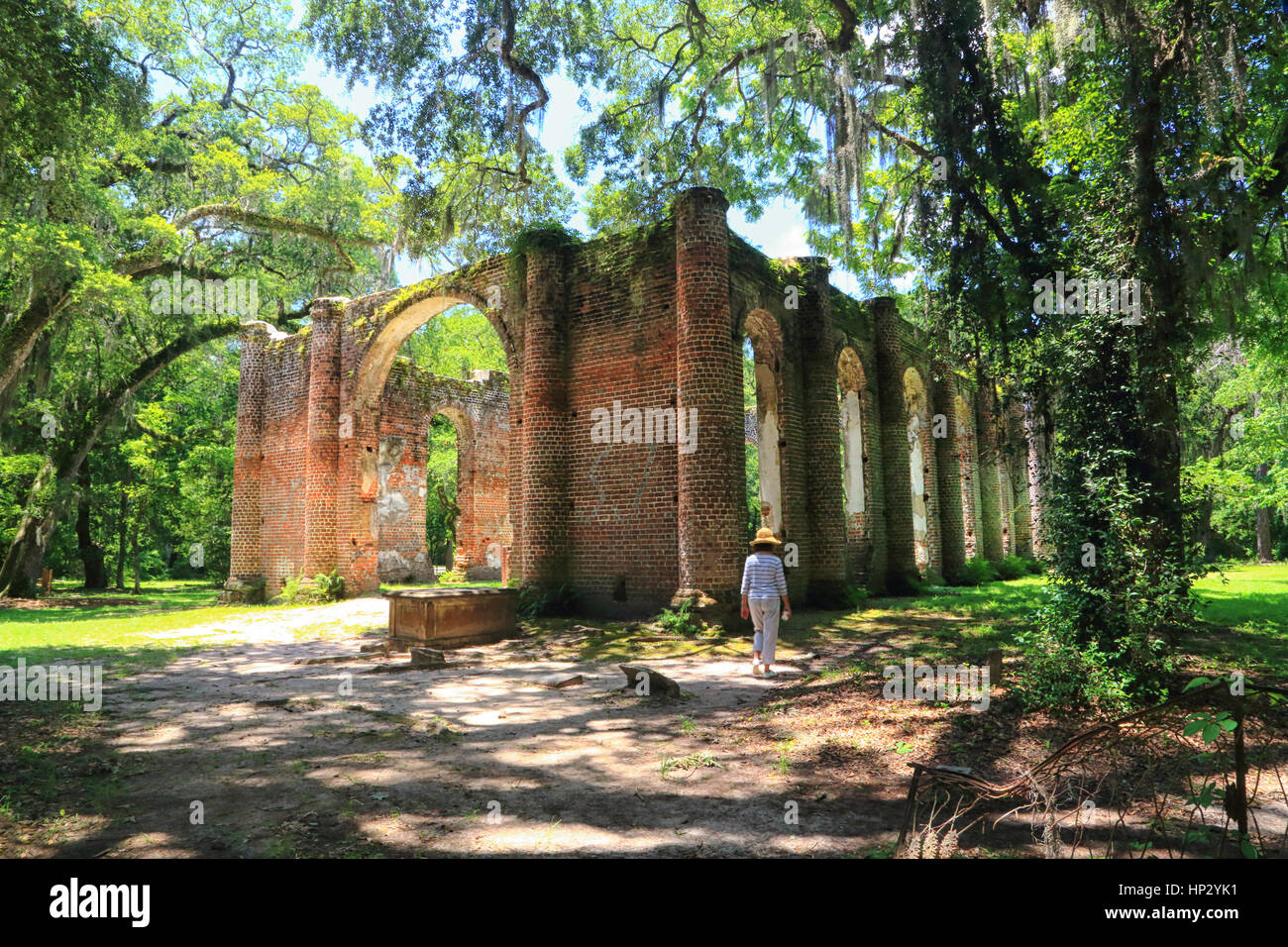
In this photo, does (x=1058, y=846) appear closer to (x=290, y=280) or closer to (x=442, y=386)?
(x=442, y=386)

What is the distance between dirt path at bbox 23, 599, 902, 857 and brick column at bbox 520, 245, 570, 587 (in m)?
4.89

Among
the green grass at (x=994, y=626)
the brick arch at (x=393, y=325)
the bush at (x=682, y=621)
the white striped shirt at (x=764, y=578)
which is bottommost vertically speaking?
the green grass at (x=994, y=626)

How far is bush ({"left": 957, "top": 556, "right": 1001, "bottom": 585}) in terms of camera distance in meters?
20.3

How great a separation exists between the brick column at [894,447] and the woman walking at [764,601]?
1027cm

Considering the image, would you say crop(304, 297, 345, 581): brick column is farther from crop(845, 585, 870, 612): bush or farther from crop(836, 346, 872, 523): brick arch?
crop(836, 346, 872, 523): brick arch

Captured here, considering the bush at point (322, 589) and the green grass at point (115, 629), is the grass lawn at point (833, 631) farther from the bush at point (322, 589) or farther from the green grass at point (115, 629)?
the bush at point (322, 589)

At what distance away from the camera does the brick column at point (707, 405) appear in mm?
10984

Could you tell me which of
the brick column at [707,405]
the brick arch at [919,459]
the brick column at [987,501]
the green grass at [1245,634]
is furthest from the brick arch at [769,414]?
the brick column at [987,501]

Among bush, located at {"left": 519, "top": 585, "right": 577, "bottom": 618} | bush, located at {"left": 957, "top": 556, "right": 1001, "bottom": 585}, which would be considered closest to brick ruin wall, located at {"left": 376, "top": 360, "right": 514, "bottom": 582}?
bush, located at {"left": 519, "top": 585, "right": 577, "bottom": 618}

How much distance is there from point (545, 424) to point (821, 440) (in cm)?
581

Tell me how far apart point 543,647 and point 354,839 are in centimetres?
673

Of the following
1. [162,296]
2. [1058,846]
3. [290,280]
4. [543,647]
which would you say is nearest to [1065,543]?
[1058,846]

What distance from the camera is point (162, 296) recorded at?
18.9m

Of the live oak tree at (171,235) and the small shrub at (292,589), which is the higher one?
the live oak tree at (171,235)
